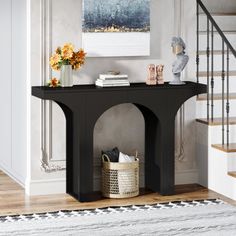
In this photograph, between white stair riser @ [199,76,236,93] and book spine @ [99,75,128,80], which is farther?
white stair riser @ [199,76,236,93]

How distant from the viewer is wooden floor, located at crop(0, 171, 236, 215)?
21.3 ft

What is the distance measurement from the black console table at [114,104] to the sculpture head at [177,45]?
0.30 m

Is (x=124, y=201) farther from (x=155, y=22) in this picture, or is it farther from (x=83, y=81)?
(x=155, y=22)

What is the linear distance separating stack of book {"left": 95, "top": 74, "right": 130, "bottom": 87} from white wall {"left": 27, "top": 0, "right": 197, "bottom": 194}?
235mm

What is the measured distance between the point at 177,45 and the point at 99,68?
2.32ft

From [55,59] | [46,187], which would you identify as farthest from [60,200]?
[55,59]

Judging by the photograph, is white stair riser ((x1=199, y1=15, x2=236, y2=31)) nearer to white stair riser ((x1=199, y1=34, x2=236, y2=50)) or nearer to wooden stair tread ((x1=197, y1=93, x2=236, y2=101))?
white stair riser ((x1=199, y1=34, x2=236, y2=50))

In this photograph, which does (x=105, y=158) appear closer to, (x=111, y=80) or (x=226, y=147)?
(x=111, y=80)

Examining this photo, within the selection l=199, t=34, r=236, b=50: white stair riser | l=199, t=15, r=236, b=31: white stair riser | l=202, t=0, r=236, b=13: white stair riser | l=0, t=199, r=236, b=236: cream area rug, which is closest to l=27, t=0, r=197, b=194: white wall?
l=199, t=34, r=236, b=50: white stair riser

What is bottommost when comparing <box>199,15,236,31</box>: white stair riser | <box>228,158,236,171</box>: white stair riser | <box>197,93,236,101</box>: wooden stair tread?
<box>228,158,236,171</box>: white stair riser

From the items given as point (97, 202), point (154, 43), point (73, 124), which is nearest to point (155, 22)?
point (154, 43)

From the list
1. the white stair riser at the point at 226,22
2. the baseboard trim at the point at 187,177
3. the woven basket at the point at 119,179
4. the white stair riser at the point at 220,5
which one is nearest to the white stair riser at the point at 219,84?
the baseboard trim at the point at 187,177

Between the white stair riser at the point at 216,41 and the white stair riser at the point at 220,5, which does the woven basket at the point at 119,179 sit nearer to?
the white stair riser at the point at 216,41

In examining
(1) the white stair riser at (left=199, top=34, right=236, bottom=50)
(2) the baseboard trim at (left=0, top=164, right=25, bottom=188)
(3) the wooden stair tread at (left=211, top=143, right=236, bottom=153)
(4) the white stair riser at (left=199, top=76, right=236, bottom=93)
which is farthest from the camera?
(1) the white stair riser at (left=199, top=34, right=236, bottom=50)
